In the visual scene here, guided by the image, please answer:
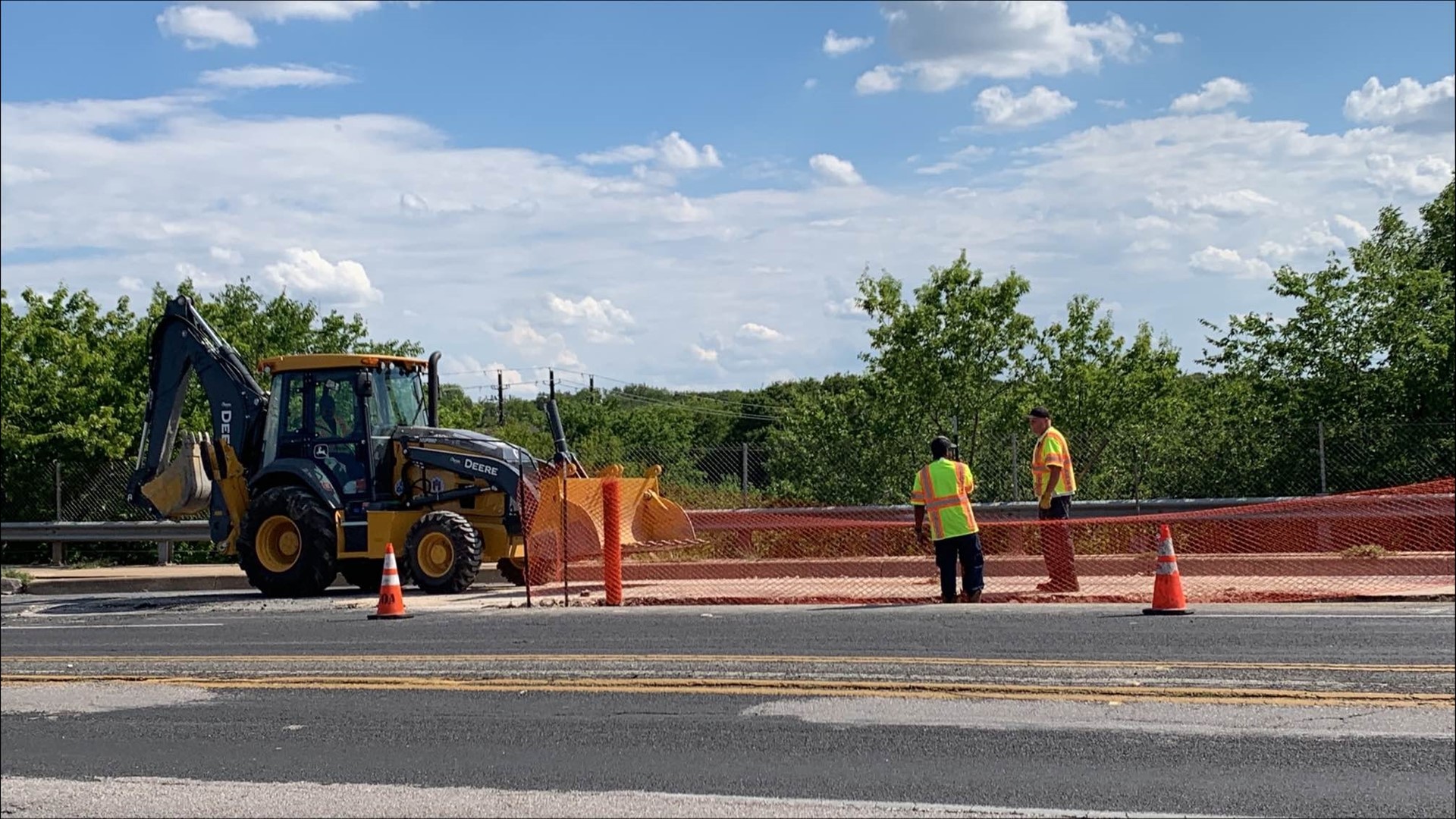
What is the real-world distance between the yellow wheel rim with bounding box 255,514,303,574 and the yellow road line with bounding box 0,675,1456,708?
6.14m

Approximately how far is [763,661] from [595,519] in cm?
636

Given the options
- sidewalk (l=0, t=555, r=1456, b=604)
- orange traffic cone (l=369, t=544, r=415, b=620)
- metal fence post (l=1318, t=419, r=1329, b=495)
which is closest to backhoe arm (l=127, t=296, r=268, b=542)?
sidewalk (l=0, t=555, r=1456, b=604)

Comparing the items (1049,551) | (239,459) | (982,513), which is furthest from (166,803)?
(982,513)

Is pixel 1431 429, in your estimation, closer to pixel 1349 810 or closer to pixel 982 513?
pixel 982 513

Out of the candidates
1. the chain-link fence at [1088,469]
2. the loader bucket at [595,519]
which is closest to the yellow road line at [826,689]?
the loader bucket at [595,519]

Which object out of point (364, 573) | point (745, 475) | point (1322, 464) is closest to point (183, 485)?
point (364, 573)

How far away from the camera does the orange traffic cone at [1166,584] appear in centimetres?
1309

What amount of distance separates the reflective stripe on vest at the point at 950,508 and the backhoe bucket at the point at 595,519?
3.87 m

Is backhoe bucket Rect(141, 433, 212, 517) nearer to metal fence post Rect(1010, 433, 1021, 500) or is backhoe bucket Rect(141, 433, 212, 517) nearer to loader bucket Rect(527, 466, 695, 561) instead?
loader bucket Rect(527, 466, 695, 561)

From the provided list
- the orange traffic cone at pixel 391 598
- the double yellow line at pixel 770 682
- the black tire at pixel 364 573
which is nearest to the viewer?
the double yellow line at pixel 770 682

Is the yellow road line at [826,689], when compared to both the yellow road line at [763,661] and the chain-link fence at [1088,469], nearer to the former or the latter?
the yellow road line at [763,661]

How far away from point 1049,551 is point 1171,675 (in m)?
5.19

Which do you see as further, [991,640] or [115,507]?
[115,507]

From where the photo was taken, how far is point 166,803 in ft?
25.9
